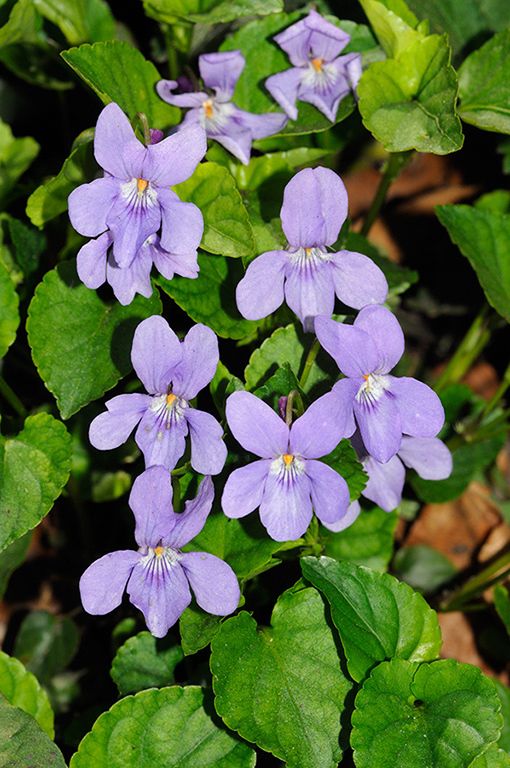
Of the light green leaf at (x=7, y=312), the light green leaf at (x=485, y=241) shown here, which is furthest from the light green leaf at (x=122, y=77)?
the light green leaf at (x=485, y=241)

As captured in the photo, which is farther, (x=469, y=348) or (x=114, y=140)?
(x=469, y=348)

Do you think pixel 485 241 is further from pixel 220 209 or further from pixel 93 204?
pixel 93 204

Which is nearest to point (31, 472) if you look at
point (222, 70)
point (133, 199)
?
point (133, 199)

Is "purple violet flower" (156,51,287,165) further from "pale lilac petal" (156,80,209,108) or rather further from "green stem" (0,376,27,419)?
"green stem" (0,376,27,419)

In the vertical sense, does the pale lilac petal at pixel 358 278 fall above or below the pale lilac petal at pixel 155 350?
below

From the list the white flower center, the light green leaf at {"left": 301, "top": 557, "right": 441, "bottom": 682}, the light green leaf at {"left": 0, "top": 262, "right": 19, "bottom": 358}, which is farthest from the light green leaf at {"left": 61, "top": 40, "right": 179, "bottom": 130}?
the light green leaf at {"left": 301, "top": 557, "right": 441, "bottom": 682}

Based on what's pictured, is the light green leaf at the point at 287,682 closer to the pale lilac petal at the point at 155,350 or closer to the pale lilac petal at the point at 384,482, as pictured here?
the pale lilac petal at the point at 384,482
